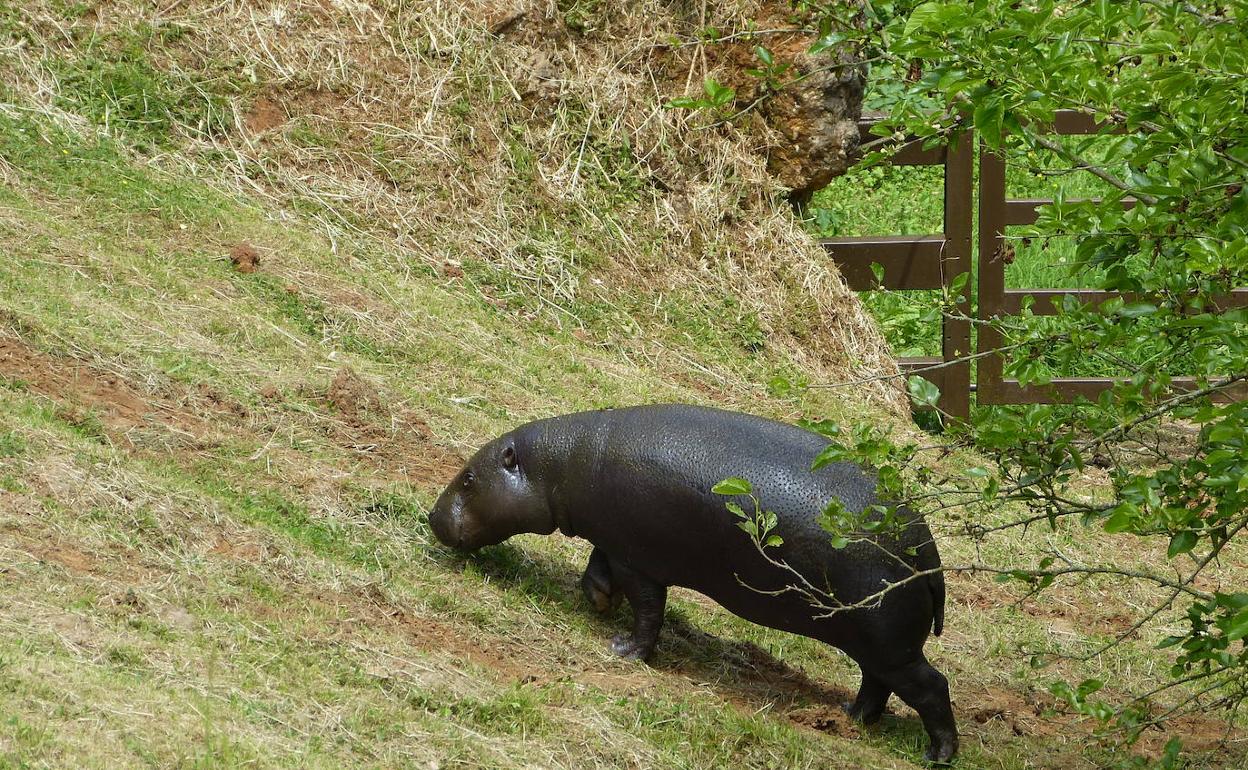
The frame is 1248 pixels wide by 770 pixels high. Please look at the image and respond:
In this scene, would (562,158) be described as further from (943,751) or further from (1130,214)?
(1130,214)

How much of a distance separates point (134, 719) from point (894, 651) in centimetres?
299

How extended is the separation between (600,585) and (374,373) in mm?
2477

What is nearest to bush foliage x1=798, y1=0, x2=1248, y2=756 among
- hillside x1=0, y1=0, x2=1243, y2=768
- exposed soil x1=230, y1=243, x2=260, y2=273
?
hillside x1=0, y1=0, x2=1243, y2=768

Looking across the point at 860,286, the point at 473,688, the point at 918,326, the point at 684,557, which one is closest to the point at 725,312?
the point at 860,286

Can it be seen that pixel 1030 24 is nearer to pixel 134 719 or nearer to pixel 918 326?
pixel 134 719

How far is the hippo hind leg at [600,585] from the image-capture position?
644 centimetres

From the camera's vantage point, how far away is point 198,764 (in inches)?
157

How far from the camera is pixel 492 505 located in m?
6.45

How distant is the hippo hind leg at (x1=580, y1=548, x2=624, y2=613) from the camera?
6.44m

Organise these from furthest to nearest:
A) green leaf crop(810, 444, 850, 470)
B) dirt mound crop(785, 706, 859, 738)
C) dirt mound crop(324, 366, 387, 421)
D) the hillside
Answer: dirt mound crop(324, 366, 387, 421) < dirt mound crop(785, 706, 859, 738) < the hillside < green leaf crop(810, 444, 850, 470)

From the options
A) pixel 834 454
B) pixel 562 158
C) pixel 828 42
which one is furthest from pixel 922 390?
pixel 562 158

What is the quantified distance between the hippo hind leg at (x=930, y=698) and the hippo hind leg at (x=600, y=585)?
4.46 feet

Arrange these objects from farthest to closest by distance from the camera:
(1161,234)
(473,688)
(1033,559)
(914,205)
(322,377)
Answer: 1. (914,205)
2. (1033,559)
3. (322,377)
4. (473,688)
5. (1161,234)

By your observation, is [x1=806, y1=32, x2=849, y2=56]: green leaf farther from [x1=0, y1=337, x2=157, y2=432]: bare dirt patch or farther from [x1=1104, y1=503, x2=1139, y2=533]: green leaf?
[x1=0, y1=337, x2=157, y2=432]: bare dirt patch
